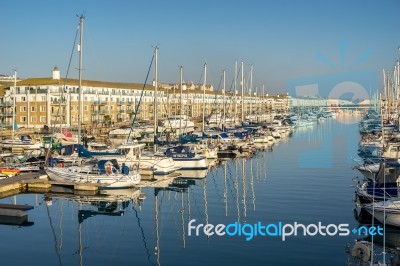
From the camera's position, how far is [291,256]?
17375mm

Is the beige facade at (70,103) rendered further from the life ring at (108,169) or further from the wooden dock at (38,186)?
the life ring at (108,169)

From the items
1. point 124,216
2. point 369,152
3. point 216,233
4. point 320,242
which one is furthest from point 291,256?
point 369,152

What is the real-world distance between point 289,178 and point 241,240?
55.4 feet

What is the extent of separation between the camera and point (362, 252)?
52.3 ft

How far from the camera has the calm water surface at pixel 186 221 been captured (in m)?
17.5

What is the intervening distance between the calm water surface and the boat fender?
872 mm

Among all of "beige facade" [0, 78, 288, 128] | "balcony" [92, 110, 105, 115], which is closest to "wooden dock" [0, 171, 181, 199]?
"beige facade" [0, 78, 288, 128]

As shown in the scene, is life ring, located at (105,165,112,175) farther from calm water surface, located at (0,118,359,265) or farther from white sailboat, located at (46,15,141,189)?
calm water surface, located at (0,118,359,265)

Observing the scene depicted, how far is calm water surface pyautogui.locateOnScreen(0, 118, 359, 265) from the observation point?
57.5 feet

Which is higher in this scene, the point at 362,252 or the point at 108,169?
the point at 108,169

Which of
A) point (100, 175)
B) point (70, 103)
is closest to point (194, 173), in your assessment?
point (100, 175)

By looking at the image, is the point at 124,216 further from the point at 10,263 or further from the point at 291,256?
the point at 291,256

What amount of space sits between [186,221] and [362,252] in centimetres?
889

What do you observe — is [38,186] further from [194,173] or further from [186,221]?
[194,173]
